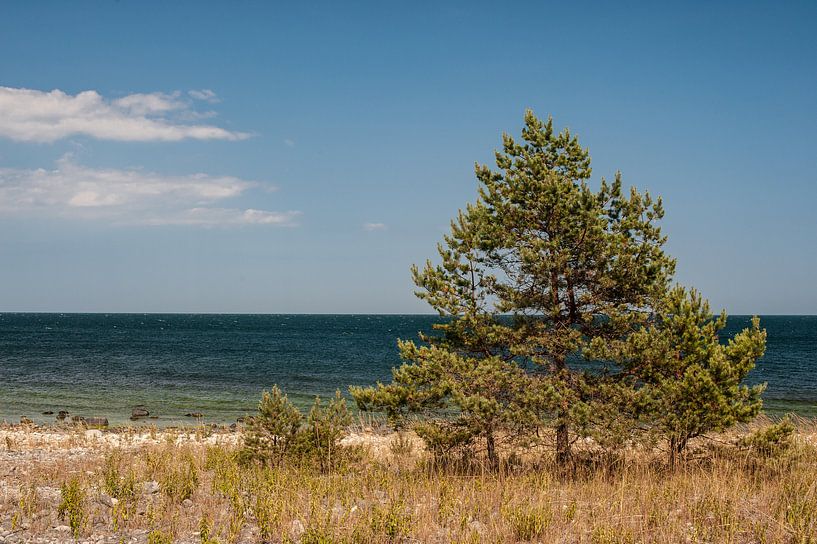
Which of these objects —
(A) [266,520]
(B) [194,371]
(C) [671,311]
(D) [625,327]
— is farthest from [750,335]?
(B) [194,371]

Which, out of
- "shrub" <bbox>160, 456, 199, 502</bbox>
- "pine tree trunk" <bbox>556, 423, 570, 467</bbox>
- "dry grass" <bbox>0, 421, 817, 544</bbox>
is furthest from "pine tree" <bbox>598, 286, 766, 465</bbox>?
"shrub" <bbox>160, 456, 199, 502</bbox>

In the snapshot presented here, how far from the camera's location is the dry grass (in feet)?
24.4

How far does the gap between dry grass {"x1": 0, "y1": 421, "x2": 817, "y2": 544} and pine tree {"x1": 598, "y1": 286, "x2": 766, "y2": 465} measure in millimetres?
1023

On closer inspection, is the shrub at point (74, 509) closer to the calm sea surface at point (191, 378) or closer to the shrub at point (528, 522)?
the shrub at point (528, 522)

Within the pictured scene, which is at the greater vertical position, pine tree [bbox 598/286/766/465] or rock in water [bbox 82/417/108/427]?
pine tree [bbox 598/286/766/465]

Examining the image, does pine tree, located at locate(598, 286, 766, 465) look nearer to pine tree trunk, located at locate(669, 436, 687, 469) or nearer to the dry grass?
pine tree trunk, located at locate(669, 436, 687, 469)

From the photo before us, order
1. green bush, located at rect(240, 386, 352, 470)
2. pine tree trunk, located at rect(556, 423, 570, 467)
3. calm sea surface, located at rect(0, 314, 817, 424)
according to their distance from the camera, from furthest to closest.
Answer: calm sea surface, located at rect(0, 314, 817, 424), pine tree trunk, located at rect(556, 423, 570, 467), green bush, located at rect(240, 386, 352, 470)

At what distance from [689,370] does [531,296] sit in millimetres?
3680

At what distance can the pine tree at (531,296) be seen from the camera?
1194cm

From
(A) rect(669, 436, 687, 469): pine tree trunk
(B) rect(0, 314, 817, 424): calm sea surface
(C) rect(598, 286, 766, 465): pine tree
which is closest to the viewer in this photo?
(C) rect(598, 286, 766, 465): pine tree

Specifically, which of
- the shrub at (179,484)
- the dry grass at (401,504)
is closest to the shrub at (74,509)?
the dry grass at (401,504)

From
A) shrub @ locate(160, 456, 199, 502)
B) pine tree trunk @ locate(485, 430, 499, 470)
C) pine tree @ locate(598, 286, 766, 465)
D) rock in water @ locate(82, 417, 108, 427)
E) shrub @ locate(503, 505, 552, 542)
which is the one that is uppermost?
pine tree @ locate(598, 286, 766, 465)

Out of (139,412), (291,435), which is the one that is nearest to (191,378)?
(139,412)

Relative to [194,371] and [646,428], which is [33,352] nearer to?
[194,371]
